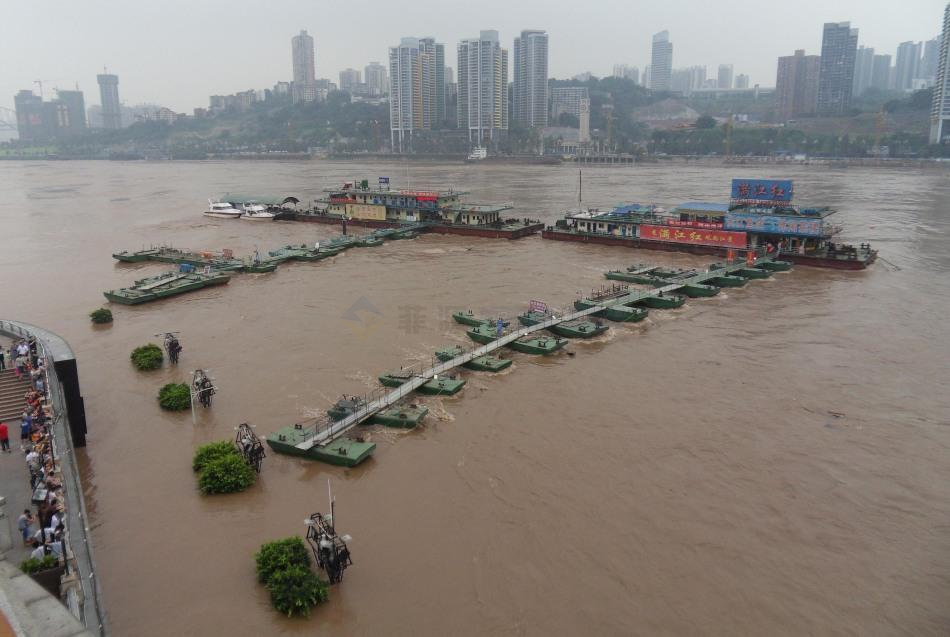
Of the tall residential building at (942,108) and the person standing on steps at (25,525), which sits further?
the tall residential building at (942,108)

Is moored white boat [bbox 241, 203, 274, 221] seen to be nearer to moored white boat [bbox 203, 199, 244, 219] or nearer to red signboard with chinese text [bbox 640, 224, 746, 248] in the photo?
moored white boat [bbox 203, 199, 244, 219]

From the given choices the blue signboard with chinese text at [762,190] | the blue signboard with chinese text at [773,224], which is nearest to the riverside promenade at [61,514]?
the blue signboard with chinese text at [773,224]

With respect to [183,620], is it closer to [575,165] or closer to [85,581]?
[85,581]

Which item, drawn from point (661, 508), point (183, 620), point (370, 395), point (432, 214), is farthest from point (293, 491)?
point (432, 214)

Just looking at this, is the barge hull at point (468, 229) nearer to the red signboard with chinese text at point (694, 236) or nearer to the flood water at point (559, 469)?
the red signboard with chinese text at point (694, 236)

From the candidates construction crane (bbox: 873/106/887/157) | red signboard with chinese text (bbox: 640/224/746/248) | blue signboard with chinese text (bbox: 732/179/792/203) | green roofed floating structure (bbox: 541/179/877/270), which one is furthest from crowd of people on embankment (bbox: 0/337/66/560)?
construction crane (bbox: 873/106/887/157)

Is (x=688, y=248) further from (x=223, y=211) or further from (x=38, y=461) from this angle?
(x=223, y=211)
